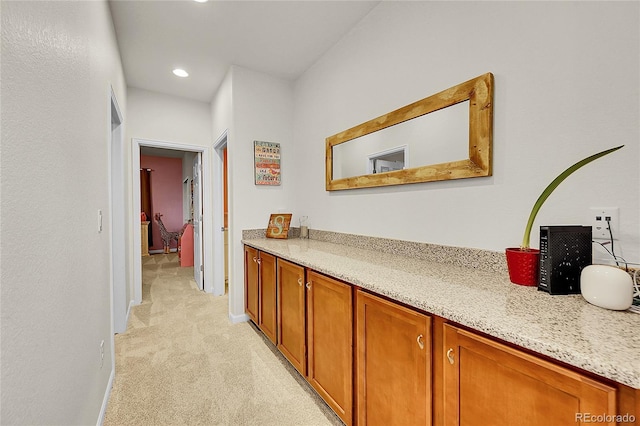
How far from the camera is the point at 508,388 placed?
0.77m

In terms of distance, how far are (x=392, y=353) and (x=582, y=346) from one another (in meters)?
0.64

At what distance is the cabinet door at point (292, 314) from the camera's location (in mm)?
1787

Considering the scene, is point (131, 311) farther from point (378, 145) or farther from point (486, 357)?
point (486, 357)

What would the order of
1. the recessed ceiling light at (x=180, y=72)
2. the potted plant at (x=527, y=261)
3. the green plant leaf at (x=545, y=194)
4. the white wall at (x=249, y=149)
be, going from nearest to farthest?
the green plant leaf at (x=545, y=194), the potted plant at (x=527, y=261), the white wall at (x=249, y=149), the recessed ceiling light at (x=180, y=72)

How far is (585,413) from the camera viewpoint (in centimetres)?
62

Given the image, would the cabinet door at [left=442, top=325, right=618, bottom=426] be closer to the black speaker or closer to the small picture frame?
the black speaker

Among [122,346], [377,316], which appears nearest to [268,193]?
[122,346]

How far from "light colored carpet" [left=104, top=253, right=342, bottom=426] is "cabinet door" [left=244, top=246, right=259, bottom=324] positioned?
0.18m

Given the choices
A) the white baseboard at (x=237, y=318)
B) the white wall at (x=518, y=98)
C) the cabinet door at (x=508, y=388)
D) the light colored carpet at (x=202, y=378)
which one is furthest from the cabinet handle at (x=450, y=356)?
the white baseboard at (x=237, y=318)

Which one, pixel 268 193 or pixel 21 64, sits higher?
pixel 21 64

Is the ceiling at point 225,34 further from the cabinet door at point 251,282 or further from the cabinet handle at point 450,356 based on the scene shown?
the cabinet handle at point 450,356

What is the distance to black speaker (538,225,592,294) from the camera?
3.23 feet

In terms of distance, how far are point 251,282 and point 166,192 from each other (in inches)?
236

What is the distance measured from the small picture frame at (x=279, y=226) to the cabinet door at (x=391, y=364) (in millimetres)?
1672
